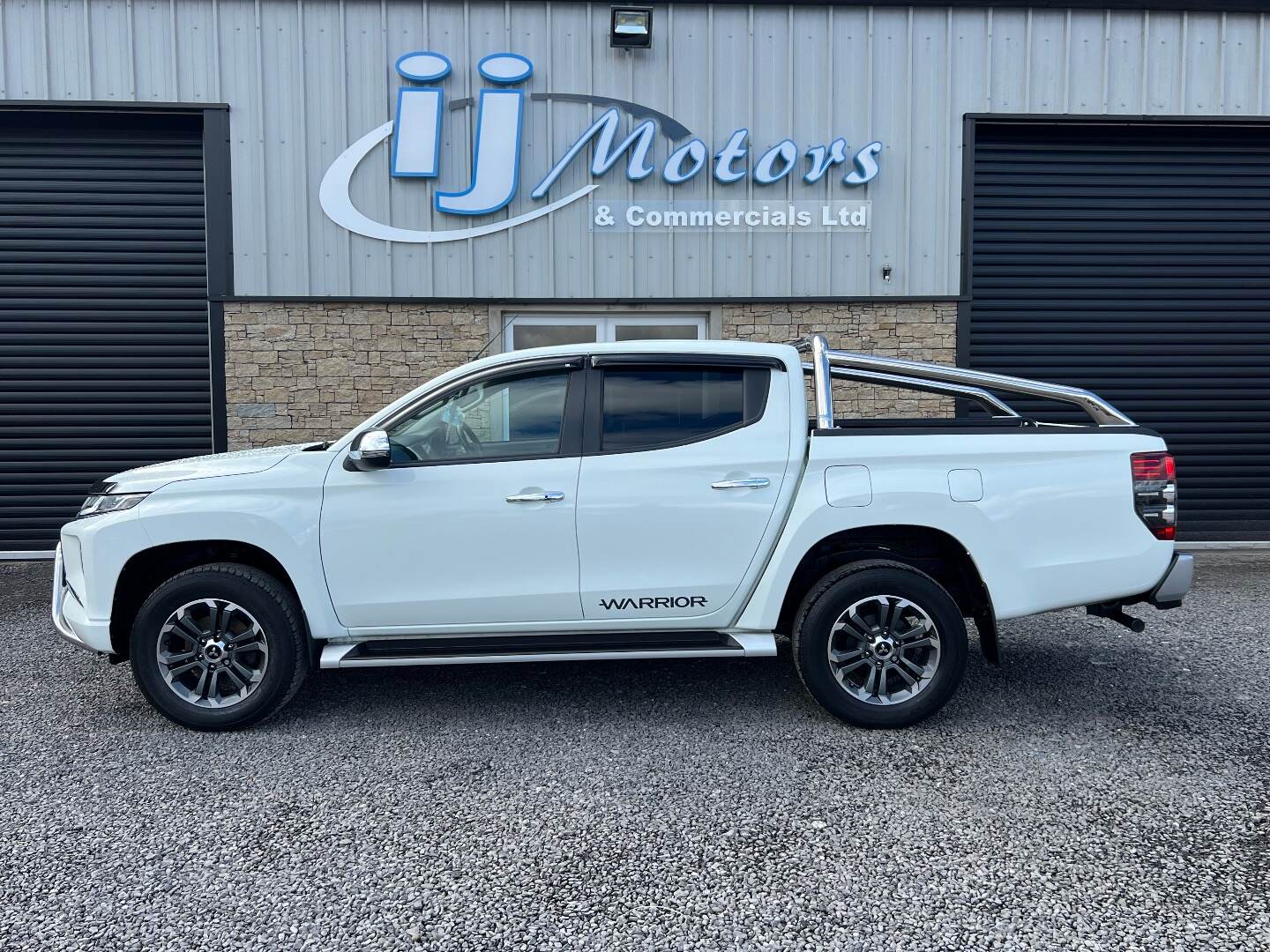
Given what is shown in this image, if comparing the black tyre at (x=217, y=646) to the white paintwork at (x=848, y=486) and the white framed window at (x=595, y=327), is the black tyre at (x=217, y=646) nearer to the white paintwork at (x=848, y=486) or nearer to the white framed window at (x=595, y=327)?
the white paintwork at (x=848, y=486)

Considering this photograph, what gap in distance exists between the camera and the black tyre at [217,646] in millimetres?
3885

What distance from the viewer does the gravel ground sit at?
2518mm

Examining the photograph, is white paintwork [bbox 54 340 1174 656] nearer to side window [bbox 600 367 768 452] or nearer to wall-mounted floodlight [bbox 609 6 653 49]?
side window [bbox 600 367 768 452]

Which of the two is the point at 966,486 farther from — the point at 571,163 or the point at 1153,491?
the point at 571,163

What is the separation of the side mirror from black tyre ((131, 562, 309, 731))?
680mm

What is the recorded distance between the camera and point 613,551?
3.95m

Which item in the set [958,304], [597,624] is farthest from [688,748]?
[958,304]

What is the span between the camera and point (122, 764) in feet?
12.0

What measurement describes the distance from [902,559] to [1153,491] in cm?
116

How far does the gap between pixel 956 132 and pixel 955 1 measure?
125cm

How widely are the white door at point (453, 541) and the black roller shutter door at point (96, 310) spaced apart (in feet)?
18.9

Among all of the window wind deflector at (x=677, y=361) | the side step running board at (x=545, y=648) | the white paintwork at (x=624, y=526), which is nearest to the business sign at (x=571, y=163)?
the window wind deflector at (x=677, y=361)

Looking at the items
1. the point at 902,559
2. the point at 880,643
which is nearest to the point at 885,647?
the point at 880,643

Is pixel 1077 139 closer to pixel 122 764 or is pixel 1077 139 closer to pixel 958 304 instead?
pixel 958 304
